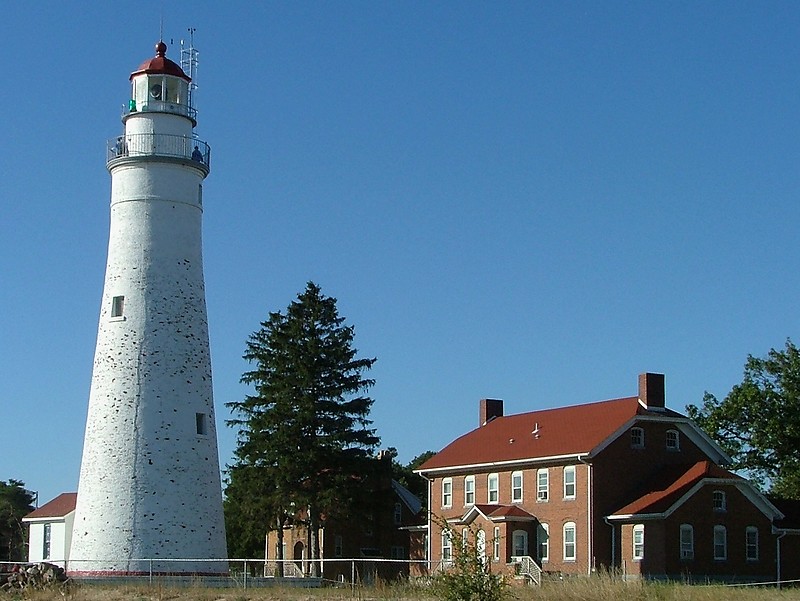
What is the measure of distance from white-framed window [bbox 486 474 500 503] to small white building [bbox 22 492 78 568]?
22.9 m

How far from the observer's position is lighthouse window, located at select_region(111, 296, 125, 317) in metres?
41.3

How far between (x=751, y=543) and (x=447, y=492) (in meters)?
15.0

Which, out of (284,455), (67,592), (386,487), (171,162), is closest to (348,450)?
(284,455)

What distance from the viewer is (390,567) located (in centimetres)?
6044

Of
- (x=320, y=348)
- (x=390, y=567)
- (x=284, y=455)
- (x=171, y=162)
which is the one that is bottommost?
(x=390, y=567)

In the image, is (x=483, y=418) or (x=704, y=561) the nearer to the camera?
(x=704, y=561)

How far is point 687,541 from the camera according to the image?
162ft

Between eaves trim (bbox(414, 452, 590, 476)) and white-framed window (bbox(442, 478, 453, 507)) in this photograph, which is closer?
eaves trim (bbox(414, 452, 590, 476))

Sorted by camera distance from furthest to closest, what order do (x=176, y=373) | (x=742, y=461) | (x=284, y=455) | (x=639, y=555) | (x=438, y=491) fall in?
1. (x=742, y=461)
2. (x=438, y=491)
3. (x=284, y=455)
4. (x=639, y=555)
5. (x=176, y=373)

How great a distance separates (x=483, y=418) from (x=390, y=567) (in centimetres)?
894

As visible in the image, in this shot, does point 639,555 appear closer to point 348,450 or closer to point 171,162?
point 348,450

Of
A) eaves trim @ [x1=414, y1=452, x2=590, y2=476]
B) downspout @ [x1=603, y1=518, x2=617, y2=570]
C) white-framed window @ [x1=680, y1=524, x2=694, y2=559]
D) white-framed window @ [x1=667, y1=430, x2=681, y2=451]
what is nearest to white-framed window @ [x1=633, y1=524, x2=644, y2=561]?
downspout @ [x1=603, y1=518, x2=617, y2=570]

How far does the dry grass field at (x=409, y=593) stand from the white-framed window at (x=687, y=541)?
63.2 feet

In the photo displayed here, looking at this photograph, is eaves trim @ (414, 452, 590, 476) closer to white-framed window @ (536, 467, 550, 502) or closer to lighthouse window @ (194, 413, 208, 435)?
white-framed window @ (536, 467, 550, 502)
